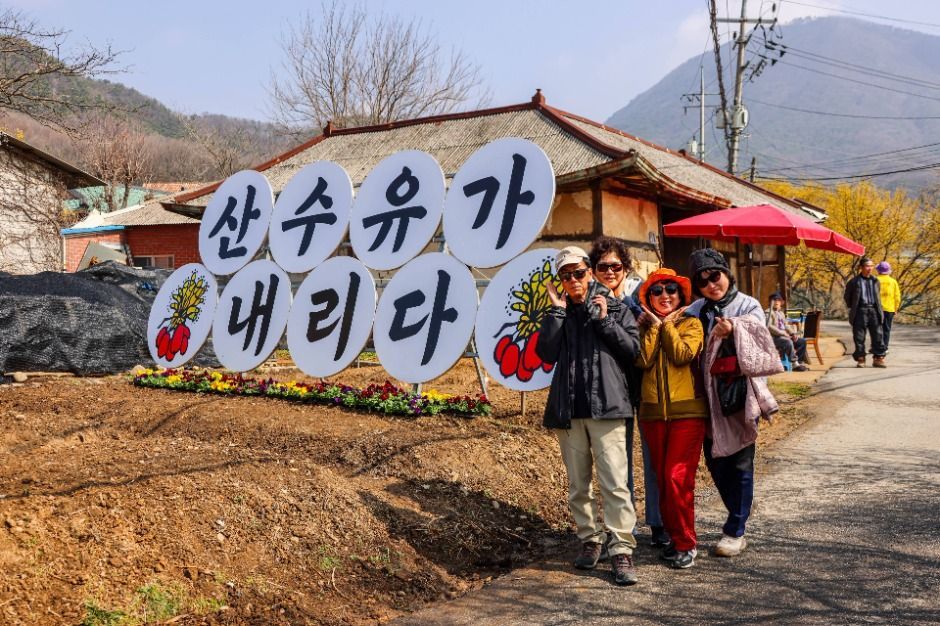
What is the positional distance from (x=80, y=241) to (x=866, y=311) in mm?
30561

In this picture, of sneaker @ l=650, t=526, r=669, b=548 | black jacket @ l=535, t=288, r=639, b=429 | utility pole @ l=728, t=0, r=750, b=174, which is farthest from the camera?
utility pole @ l=728, t=0, r=750, b=174

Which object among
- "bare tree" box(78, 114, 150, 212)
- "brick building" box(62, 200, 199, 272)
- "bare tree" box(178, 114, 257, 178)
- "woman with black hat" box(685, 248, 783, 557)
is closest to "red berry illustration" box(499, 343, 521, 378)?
"woman with black hat" box(685, 248, 783, 557)

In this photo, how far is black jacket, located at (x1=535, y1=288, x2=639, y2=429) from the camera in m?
4.03

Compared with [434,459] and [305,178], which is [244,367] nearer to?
[305,178]

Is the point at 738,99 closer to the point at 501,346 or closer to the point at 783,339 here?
the point at 783,339

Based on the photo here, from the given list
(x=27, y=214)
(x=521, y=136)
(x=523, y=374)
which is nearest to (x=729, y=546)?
(x=523, y=374)

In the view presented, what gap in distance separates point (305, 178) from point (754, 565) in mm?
6852

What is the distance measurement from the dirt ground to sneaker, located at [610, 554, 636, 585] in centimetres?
73

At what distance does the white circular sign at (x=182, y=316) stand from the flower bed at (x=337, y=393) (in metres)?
0.35

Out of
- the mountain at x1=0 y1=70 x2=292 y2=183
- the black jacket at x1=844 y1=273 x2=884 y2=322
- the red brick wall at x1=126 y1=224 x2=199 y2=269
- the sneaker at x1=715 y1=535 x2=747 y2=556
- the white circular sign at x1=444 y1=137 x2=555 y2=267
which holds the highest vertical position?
the mountain at x1=0 y1=70 x2=292 y2=183

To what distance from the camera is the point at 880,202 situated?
30.7 metres

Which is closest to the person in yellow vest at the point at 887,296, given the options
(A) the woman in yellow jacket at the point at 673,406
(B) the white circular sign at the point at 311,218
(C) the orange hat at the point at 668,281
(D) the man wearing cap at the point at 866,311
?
(D) the man wearing cap at the point at 866,311

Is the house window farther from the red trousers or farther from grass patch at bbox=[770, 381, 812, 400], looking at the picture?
the red trousers

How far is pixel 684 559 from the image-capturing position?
13.4 ft
